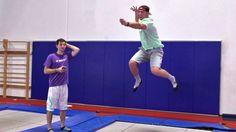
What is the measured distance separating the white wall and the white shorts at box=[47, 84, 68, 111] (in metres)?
2.84

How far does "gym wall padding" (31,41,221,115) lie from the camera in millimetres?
6754

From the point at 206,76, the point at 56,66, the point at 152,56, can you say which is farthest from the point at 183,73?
the point at 56,66

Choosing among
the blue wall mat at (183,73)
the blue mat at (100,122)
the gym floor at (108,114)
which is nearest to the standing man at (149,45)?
the gym floor at (108,114)

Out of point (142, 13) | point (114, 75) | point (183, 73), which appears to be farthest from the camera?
point (114, 75)

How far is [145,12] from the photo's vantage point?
214 inches

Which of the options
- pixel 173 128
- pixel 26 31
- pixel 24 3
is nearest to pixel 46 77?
pixel 26 31

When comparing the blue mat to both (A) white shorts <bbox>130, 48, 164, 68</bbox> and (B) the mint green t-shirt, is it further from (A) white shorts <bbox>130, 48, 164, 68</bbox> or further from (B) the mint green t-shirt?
(B) the mint green t-shirt

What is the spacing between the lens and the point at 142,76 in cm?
728

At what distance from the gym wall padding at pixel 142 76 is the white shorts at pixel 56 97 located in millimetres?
2528

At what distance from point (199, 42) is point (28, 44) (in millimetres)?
4664

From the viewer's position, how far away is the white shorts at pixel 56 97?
506 cm

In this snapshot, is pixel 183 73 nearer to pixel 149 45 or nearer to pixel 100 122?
pixel 149 45

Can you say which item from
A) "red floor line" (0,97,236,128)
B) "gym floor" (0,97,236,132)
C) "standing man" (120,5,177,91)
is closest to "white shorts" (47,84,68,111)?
"gym floor" (0,97,236,132)

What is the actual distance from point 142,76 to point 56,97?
2.72 meters
